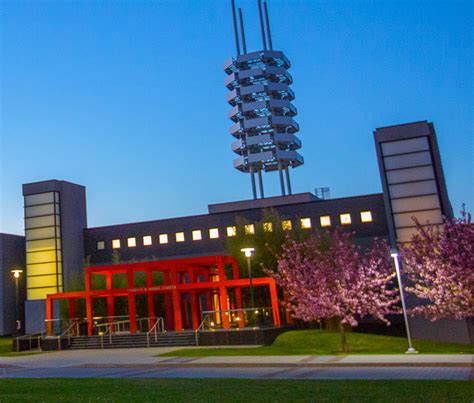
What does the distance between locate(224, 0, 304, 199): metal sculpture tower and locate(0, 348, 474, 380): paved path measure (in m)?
53.5

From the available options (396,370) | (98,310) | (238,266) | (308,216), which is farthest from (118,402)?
(308,216)

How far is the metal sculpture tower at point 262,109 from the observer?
76.3 m

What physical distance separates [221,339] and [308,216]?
21506 millimetres

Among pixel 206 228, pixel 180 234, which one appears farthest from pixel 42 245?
pixel 206 228

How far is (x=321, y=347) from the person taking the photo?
2652 cm

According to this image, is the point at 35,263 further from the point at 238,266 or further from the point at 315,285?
the point at 315,285

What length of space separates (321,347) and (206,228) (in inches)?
1055

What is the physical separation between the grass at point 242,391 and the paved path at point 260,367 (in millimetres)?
1975

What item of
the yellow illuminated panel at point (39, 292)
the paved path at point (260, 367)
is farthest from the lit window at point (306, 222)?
the paved path at point (260, 367)

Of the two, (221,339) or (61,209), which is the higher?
(61,209)

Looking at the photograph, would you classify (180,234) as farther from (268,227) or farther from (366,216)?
(366,216)

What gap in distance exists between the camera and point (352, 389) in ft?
41.3

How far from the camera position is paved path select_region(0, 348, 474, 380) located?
→ 16.4 metres

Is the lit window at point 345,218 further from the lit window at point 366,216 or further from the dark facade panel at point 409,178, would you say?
the dark facade panel at point 409,178
